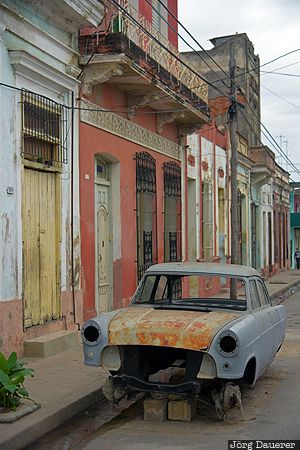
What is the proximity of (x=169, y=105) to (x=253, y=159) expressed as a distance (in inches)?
630

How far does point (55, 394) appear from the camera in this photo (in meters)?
7.38

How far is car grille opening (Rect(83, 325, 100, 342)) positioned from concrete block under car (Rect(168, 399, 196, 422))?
3.17ft

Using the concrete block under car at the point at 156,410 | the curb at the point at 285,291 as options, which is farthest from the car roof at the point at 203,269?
the curb at the point at 285,291

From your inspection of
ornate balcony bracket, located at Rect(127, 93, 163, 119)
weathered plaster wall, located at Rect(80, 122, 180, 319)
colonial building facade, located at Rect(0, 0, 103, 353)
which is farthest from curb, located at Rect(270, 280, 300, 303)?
colonial building facade, located at Rect(0, 0, 103, 353)

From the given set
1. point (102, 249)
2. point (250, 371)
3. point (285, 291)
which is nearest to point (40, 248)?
point (102, 249)

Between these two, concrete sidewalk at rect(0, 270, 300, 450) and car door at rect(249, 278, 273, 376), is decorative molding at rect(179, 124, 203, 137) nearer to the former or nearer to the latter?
concrete sidewalk at rect(0, 270, 300, 450)

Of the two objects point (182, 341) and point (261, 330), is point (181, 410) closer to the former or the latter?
point (182, 341)

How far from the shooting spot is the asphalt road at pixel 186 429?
594cm

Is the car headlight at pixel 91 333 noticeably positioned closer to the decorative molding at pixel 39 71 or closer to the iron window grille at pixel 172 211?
the decorative molding at pixel 39 71

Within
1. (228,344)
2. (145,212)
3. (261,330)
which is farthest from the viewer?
(145,212)

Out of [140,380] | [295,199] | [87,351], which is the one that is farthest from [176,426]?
[295,199]

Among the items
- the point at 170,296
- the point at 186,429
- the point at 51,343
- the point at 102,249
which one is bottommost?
the point at 186,429

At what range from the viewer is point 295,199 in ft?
185

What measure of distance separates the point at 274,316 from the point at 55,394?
9.11 feet
